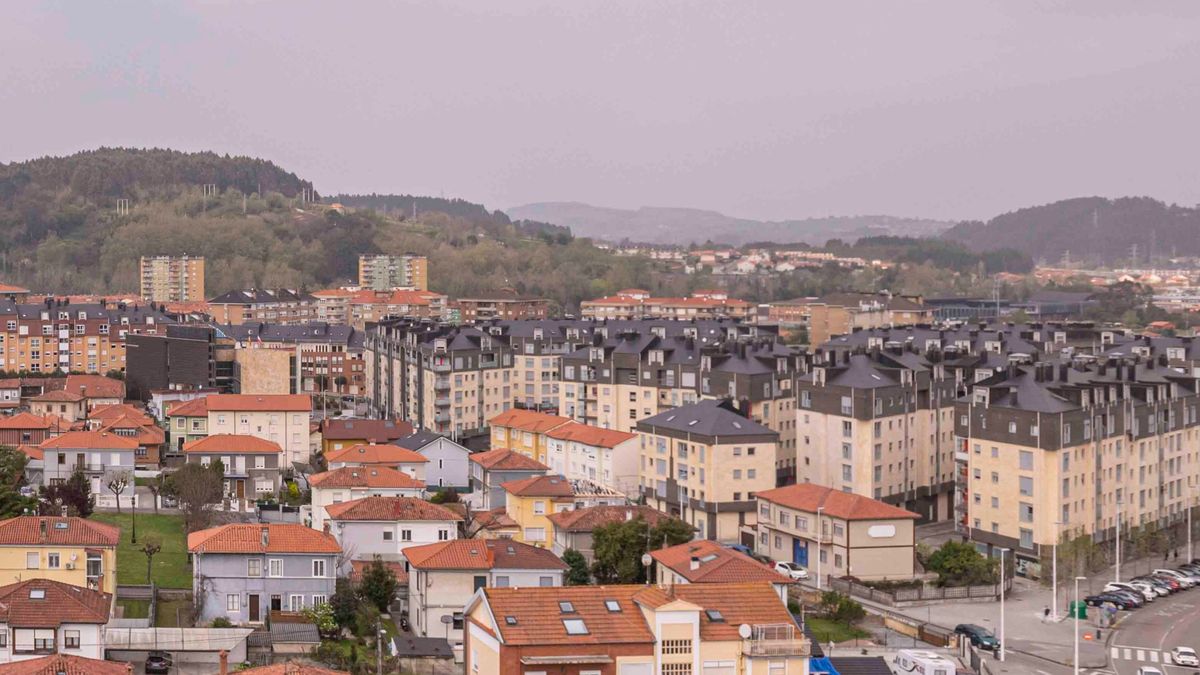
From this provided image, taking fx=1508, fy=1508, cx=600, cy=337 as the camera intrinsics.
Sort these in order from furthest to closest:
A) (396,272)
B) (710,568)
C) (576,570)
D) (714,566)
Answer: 1. (396,272)
2. (576,570)
3. (714,566)
4. (710,568)

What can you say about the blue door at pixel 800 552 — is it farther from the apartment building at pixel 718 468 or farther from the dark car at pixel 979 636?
the dark car at pixel 979 636

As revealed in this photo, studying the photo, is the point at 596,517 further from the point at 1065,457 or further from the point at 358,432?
the point at 358,432

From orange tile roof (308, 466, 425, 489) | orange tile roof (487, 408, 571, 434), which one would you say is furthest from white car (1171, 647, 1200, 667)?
orange tile roof (487, 408, 571, 434)

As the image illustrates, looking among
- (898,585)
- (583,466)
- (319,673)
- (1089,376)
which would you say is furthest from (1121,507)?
(319,673)

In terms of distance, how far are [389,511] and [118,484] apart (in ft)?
25.0

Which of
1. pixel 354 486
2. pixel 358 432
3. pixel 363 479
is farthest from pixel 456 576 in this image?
Result: pixel 358 432

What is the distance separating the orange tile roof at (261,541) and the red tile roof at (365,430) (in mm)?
13450

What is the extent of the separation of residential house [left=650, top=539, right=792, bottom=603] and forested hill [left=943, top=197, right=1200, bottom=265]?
159 meters

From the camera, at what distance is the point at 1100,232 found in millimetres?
→ 177750

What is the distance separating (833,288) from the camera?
3457 inches

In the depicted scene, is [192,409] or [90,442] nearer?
[90,442]

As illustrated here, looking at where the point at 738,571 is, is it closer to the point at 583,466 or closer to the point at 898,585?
the point at 898,585

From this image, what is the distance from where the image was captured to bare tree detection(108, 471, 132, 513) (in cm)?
2753

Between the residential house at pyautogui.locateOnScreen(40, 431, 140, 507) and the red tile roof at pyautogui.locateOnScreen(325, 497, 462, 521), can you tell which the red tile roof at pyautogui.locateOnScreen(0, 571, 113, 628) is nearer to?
the red tile roof at pyautogui.locateOnScreen(325, 497, 462, 521)
